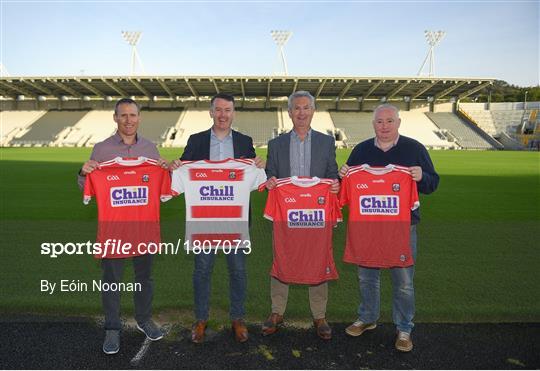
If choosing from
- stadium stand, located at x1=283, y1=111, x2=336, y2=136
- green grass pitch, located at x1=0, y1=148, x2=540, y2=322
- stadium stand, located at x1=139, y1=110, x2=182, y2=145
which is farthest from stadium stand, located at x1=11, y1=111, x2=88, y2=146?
green grass pitch, located at x1=0, y1=148, x2=540, y2=322

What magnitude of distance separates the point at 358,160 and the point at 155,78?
41056 millimetres

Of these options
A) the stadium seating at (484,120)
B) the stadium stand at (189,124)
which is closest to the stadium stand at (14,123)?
the stadium stand at (189,124)

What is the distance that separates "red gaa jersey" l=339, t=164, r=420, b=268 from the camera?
348cm

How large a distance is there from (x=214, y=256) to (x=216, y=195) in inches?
21.8

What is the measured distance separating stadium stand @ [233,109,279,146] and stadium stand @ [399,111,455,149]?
47.6 ft

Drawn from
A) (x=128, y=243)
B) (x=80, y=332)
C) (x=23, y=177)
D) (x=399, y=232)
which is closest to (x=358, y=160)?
(x=399, y=232)

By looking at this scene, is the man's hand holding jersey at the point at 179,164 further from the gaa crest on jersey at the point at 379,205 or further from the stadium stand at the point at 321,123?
the stadium stand at the point at 321,123

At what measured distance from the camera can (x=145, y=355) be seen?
3160 mm

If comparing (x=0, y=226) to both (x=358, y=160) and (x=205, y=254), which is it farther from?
(x=358, y=160)

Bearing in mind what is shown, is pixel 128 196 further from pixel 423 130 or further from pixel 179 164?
pixel 423 130

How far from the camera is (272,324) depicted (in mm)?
→ 3543

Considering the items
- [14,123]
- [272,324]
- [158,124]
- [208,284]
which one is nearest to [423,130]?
[158,124]

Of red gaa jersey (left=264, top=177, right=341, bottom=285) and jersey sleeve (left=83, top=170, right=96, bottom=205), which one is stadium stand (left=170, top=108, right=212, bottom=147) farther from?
red gaa jersey (left=264, top=177, right=341, bottom=285)

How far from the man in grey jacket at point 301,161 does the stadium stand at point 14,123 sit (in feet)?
156
